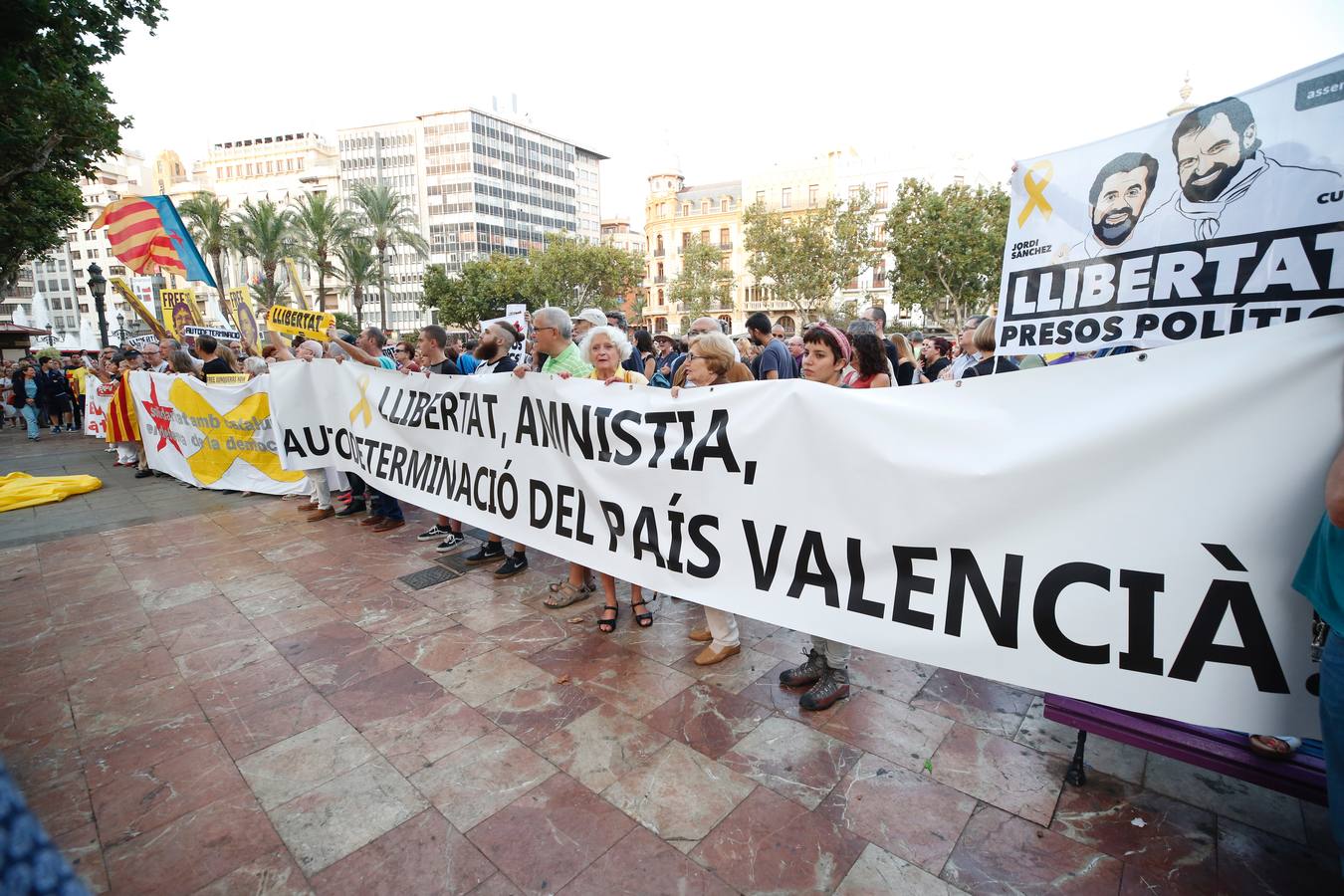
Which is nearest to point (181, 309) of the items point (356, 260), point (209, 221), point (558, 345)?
point (558, 345)

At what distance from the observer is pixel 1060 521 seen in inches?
79.2

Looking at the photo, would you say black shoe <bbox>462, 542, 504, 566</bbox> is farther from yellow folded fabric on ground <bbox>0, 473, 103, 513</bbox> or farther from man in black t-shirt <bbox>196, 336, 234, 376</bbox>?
yellow folded fabric on ground <bbox>0, 473, 103, 513</bbox>

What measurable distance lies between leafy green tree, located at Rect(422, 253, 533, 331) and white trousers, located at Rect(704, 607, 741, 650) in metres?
42.8

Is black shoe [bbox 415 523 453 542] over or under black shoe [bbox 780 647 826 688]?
under

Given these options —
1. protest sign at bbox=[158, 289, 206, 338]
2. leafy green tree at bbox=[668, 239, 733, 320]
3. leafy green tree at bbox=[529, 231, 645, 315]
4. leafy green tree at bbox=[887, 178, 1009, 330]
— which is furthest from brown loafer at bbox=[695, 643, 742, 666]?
leafy green tree at bbox=[668, 239, 733, 320]

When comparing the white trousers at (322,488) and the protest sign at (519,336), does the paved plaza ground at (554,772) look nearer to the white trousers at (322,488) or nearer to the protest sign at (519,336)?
the white trousers at (322,488)

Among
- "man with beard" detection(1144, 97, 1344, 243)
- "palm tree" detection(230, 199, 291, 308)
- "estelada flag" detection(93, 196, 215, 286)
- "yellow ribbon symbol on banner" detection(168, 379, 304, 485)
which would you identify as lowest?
"yellow ribbon symbol on banner" detection(168, 379, 304, 485)

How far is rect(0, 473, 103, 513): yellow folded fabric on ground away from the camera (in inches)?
289

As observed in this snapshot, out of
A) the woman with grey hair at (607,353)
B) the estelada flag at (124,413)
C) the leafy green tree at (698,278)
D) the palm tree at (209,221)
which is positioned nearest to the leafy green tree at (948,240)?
the leafy green tree at (698,278)

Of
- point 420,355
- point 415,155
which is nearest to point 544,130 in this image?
point 415,155

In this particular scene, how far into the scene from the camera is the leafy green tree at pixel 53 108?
814cm

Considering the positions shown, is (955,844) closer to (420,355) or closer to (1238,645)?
(1238,645)

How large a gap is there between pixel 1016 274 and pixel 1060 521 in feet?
5.82

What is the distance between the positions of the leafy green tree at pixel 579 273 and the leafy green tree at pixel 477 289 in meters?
1.49
